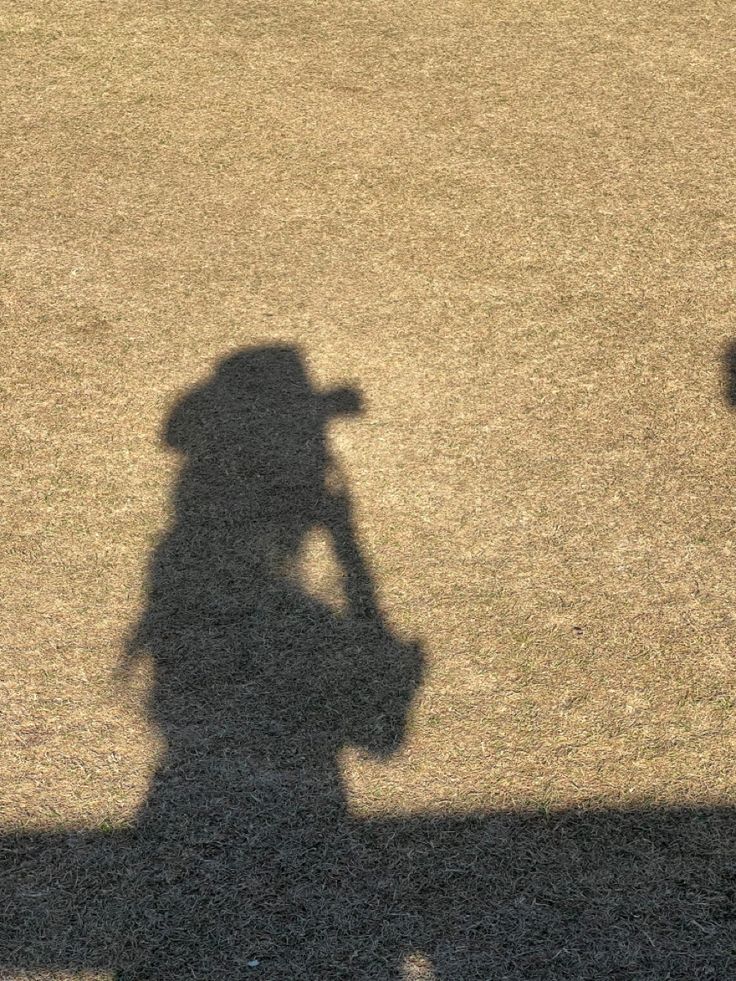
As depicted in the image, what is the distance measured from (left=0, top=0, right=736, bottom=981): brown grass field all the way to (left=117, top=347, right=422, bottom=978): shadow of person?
1 centimetres

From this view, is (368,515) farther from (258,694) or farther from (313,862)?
(313,862)

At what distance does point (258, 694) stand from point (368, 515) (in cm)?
97

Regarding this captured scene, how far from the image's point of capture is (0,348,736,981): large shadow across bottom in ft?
11.6

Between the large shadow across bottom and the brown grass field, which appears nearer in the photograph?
the large shadow across bottom

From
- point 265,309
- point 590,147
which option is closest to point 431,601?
point 265,309

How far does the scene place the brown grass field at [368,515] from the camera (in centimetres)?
369

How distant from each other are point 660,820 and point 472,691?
2.46 ft

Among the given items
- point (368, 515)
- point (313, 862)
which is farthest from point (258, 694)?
point (368, 515)

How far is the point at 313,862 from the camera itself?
3748 mm

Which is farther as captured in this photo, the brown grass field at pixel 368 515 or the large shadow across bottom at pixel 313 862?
the brown grass field at pixel 368 515

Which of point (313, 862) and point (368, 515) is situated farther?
point (368, 515)

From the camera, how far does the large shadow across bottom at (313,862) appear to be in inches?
139

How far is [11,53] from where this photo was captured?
822 cm

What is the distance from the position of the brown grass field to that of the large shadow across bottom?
0.01 meters
